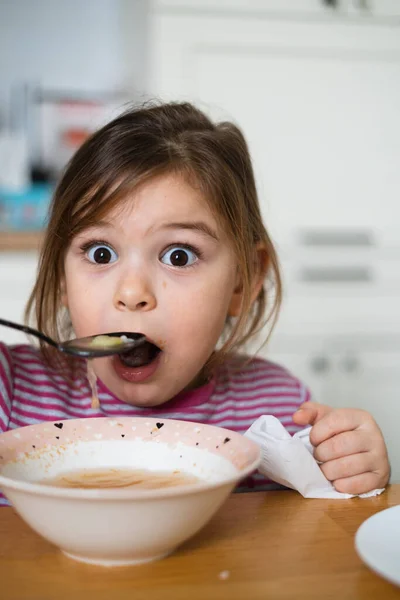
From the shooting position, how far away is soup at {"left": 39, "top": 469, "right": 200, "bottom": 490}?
687mm

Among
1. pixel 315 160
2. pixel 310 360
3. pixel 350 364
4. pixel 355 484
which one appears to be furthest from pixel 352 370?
pixel 355 484

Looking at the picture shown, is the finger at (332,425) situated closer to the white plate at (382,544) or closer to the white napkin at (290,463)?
the white napkin at (290,463)

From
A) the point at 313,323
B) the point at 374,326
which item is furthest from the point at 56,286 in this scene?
the point at 374,326

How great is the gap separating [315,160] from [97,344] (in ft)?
5.08

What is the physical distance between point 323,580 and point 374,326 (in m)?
1.83

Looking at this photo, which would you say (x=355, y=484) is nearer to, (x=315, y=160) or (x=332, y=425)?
(x=332, y=425)

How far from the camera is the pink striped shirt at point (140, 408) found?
1.10m

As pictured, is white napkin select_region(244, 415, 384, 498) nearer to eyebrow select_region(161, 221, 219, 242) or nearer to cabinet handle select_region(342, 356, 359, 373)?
eyebrow select_region(161, 221, 219, 242)

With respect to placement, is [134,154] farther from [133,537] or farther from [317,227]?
[317,227]

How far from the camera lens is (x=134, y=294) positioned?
0.92 meters

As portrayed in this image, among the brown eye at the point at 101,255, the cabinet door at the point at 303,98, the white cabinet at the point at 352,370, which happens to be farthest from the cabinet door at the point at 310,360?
the brown eye at the point at 101,255

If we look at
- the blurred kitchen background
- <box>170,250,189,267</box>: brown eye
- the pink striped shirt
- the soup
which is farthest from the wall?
the soup

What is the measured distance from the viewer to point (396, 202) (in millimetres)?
2318

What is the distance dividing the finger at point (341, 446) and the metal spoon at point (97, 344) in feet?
0.85
